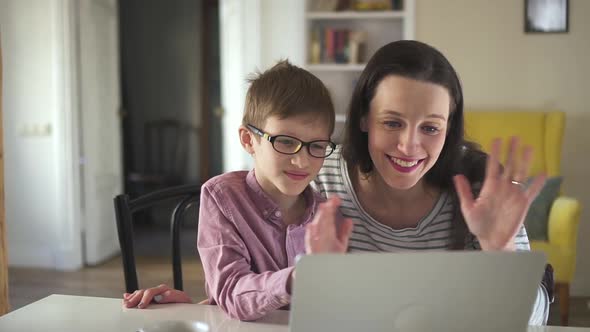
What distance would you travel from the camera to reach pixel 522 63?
4203mm

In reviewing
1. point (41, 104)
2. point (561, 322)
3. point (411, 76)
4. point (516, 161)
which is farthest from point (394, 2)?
point (516, 161)

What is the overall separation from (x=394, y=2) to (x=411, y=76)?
10.9 ft

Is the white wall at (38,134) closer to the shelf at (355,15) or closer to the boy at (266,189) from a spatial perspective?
the shelf at (355,15)

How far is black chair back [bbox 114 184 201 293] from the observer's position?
137 centimetres

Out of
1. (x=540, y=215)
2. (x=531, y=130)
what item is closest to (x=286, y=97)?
(x=540, y=215)

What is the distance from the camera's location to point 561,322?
11.2ft

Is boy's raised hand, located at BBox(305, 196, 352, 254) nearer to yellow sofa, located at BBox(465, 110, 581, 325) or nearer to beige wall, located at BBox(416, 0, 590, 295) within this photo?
yellow sofa, located at BBox(465, 110, 581, 325)

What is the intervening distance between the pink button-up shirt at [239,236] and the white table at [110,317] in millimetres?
32

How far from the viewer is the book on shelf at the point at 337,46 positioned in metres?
4.39

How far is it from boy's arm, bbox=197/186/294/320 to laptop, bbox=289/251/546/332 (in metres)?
0.20

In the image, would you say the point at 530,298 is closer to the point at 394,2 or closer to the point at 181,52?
the point at 394,2

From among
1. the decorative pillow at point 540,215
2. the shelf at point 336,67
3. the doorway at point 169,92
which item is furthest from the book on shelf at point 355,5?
the doorway at point 169,92

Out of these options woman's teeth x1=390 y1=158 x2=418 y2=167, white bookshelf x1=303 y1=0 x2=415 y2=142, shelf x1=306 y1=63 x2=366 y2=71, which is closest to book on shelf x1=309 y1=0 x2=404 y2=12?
white bookshelf x1=303 y1=0 x2=415 y2=142

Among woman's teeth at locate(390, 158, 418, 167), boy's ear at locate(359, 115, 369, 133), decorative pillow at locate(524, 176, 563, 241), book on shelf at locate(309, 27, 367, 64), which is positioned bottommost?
decorative pillow at locate(524, 176, 563, 241)
